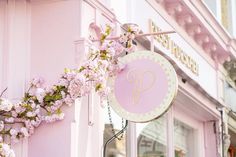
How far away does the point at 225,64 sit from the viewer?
43.0 ft

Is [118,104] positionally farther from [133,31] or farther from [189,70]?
[189,70]

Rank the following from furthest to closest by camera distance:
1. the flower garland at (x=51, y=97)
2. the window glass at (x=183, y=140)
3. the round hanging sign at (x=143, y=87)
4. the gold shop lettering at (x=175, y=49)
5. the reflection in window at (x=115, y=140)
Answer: the window glass at (x=183, y=140)
the gold shop lettering at (x=175, y=49)
the reflection in window at (x=115, y=140)
the round hanging sign at (x=143, y=87)
the flower garland at (x=51, y=97)

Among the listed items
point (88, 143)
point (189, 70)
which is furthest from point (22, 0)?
point (189, 70)

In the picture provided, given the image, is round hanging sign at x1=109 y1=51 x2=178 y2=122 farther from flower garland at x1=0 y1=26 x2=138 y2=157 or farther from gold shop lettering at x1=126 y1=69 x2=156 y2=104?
flower garland at x1=0 y1=26 x2=138 y2=157

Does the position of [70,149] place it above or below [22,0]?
below

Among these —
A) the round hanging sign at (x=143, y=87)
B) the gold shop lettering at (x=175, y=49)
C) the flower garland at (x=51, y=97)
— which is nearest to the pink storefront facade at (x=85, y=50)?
the gold shop lettering at (x=175, y=49)

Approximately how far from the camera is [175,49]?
34.6ft

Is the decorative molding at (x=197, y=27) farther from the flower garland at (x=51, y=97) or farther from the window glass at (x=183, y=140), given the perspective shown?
the flower garland at (x=51, y=97)

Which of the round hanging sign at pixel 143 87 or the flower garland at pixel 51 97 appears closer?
the flower garland at pixel 51 97

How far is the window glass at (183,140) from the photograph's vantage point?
11102 mm

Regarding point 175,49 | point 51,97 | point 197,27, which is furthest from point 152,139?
point 51,97

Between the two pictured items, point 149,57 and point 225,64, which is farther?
point 225,64

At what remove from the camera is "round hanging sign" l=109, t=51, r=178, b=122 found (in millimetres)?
7090

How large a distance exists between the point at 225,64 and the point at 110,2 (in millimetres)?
5133
